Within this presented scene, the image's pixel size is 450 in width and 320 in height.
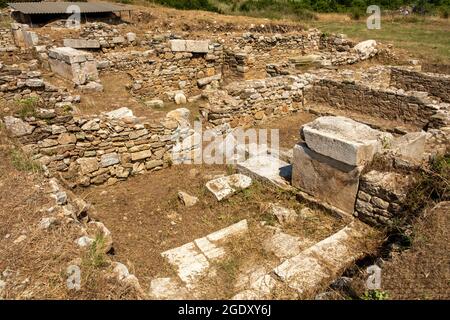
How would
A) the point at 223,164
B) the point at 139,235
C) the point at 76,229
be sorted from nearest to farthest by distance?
the point at 76,229 → the point at 139,235 → the point at 223,164

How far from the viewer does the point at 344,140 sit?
14.7 feet

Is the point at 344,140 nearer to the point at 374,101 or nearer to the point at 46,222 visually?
the point at 46,222

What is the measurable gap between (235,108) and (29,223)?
5.53 m

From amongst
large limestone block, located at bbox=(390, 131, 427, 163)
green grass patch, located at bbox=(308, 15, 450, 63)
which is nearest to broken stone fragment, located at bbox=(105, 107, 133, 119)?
large limestone block, located at bbox=(390, 131, 427, 163)

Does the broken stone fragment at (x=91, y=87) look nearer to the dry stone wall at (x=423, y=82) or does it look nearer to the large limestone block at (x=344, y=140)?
the large limestone block at (x=344, y=140)

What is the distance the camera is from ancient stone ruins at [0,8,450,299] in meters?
4.06

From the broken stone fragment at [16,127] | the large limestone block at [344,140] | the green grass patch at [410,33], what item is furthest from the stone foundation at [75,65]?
the green grass patch at [410,33]

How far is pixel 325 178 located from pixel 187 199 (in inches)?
81.8

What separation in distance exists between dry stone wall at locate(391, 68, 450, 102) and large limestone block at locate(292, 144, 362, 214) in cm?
681

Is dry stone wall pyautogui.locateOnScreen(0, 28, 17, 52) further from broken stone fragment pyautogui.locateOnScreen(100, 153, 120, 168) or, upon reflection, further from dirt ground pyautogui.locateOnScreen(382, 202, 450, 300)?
dirt ground pyautogui.locateOnScreen(382, 202, 450, 300)

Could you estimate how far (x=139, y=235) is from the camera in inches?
189

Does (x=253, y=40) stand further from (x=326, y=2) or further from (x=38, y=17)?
(x=326, y=2)
